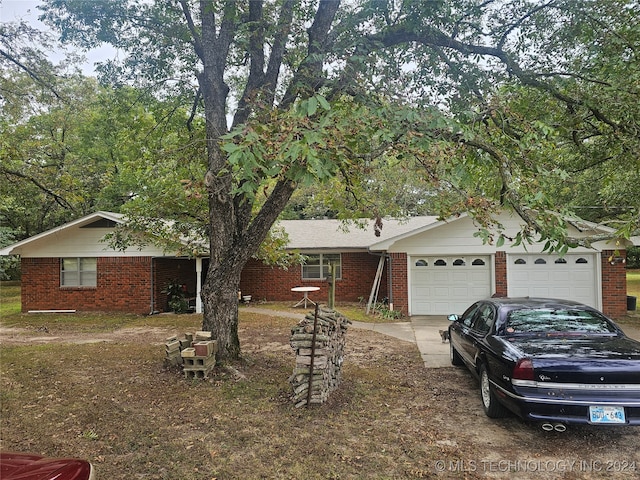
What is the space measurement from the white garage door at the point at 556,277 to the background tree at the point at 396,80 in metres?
6.59

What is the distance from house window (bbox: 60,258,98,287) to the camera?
1578 centimetres

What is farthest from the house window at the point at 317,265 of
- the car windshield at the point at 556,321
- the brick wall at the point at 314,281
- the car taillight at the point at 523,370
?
the car taillight at the point at 523,370

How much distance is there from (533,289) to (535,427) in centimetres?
971

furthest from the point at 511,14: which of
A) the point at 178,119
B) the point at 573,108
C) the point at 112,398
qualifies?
the point at 112,398

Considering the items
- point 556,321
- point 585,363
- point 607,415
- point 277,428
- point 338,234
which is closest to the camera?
point 607,415

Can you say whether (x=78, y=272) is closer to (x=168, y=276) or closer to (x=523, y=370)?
(x=168, y=276)

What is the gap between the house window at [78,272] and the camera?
1578cm

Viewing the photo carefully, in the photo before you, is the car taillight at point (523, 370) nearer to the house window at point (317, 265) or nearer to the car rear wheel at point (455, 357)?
the car rear wheel at point (455, 357)

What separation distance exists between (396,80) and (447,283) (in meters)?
9.09

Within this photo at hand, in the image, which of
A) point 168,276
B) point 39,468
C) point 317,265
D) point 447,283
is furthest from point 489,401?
point 168,276

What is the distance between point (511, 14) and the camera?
7164 millimetres

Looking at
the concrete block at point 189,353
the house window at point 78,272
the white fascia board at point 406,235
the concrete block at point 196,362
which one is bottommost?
the concrete block at point 196,362

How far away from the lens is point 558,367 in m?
4.19

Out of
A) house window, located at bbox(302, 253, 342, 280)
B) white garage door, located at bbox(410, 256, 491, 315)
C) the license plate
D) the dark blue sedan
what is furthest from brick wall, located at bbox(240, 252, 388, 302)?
the license plate
